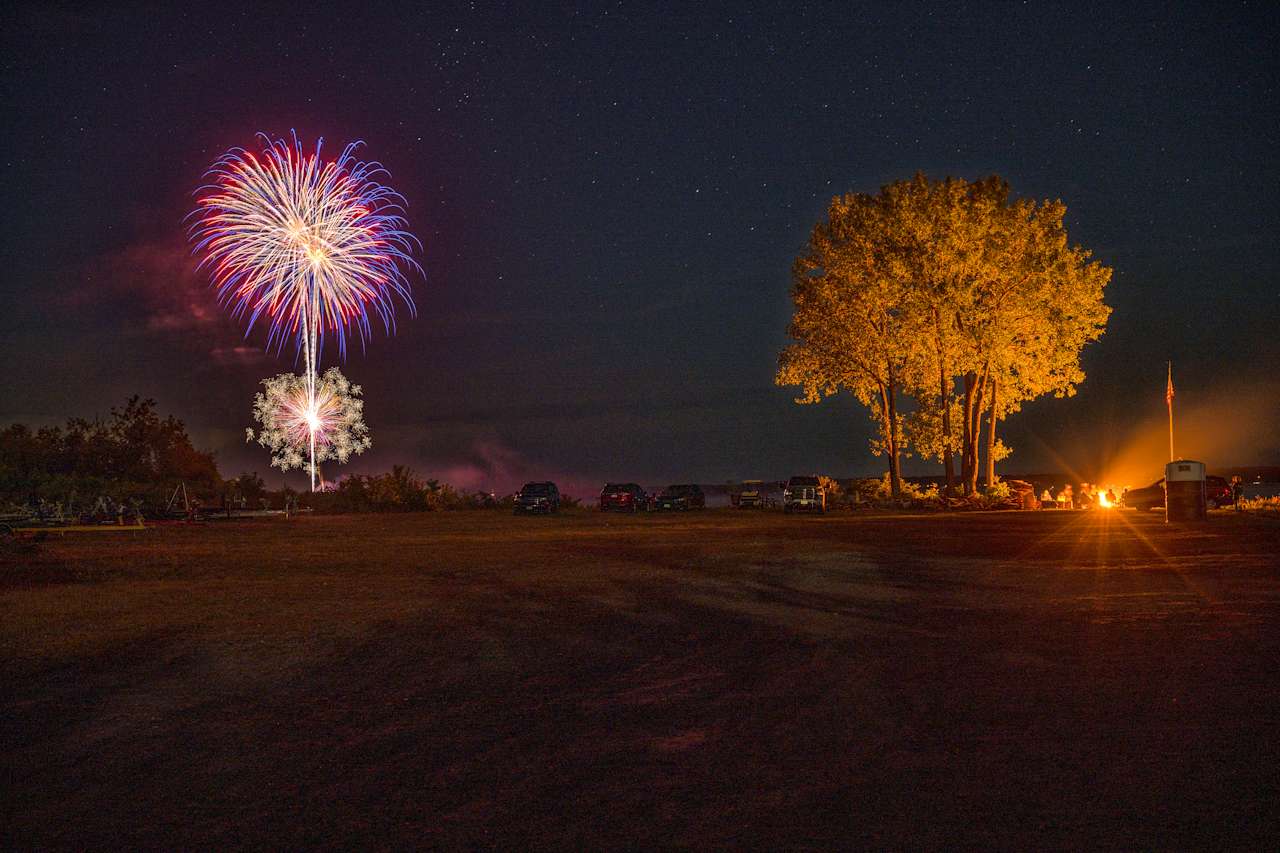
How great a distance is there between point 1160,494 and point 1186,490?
40.6 ft

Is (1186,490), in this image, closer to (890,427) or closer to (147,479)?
(890,427)

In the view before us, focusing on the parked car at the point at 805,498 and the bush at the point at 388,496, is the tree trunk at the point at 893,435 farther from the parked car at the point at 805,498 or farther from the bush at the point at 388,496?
the bush at the point at 388,496

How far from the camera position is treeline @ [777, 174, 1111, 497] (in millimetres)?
44500

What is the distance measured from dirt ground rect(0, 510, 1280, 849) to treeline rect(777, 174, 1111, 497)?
93.8ft

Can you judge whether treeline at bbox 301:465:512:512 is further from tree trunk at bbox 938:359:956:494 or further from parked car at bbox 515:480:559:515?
tree trunk at bbox 938:359:956:494

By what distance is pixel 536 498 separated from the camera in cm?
5359

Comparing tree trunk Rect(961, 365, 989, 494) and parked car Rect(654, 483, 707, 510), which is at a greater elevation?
tree trunk Rect(961, 365, 989, 494)

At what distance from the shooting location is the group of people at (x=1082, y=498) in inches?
1911

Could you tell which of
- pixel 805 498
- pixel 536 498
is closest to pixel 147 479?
pixel 536 498

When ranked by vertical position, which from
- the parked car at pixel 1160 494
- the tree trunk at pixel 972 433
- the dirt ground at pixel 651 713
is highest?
the tree trunk at pixel 972 433

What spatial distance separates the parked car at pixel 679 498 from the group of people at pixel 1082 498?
20.0 m

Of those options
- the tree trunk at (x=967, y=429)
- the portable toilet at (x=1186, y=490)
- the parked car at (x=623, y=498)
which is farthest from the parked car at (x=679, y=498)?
the portable toilet at (x=1186, y=490)

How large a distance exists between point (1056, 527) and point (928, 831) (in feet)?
98.0

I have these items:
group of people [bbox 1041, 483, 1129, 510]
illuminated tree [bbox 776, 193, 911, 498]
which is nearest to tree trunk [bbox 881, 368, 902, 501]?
illuminated tree [bbox 776, 193, 911, 498]
